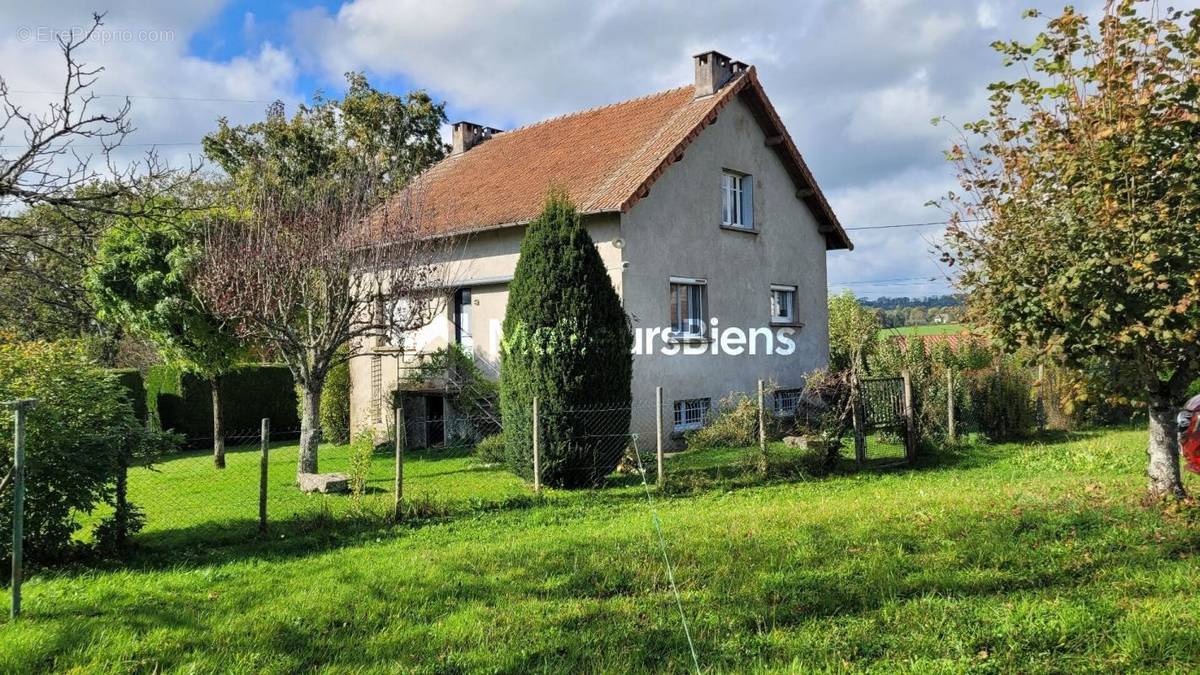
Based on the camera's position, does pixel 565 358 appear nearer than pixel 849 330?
Yes

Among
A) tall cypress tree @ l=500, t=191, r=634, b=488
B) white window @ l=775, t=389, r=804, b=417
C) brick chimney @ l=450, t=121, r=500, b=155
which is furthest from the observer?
brick chimney @ l=450, t=121, r=500, b=155

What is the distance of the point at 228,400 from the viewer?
21156mm

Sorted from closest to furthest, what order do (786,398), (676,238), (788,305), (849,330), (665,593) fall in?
1. (665,593)
2. (676,238)
3. (786,398)
4. (788,305)
5. (849,330)

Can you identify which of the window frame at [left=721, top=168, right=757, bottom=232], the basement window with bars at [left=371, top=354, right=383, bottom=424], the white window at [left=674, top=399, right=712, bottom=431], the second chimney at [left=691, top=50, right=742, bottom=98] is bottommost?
the white window at [left=674, top=399, right=712, bottom=431]

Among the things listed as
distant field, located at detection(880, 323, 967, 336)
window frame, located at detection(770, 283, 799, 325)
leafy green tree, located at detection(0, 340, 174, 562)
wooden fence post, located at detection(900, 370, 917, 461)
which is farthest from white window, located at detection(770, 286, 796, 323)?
leafy green tree, located at detection(0, 340, 174, 562)

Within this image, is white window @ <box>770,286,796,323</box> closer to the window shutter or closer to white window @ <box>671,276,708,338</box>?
the window shutter

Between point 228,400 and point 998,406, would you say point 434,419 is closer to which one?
point 228,400

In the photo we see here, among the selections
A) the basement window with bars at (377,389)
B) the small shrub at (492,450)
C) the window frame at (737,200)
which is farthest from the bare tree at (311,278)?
the window frame at (737,200)

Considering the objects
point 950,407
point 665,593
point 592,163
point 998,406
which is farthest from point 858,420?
point 592,163

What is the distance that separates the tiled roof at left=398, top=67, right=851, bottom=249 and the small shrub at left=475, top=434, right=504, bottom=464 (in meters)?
4.62

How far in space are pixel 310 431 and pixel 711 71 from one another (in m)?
11.2

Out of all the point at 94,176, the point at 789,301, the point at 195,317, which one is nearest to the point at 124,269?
the point at 195,317

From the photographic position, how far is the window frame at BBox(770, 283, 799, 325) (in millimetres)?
19047

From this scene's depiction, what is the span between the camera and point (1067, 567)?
246 inches
